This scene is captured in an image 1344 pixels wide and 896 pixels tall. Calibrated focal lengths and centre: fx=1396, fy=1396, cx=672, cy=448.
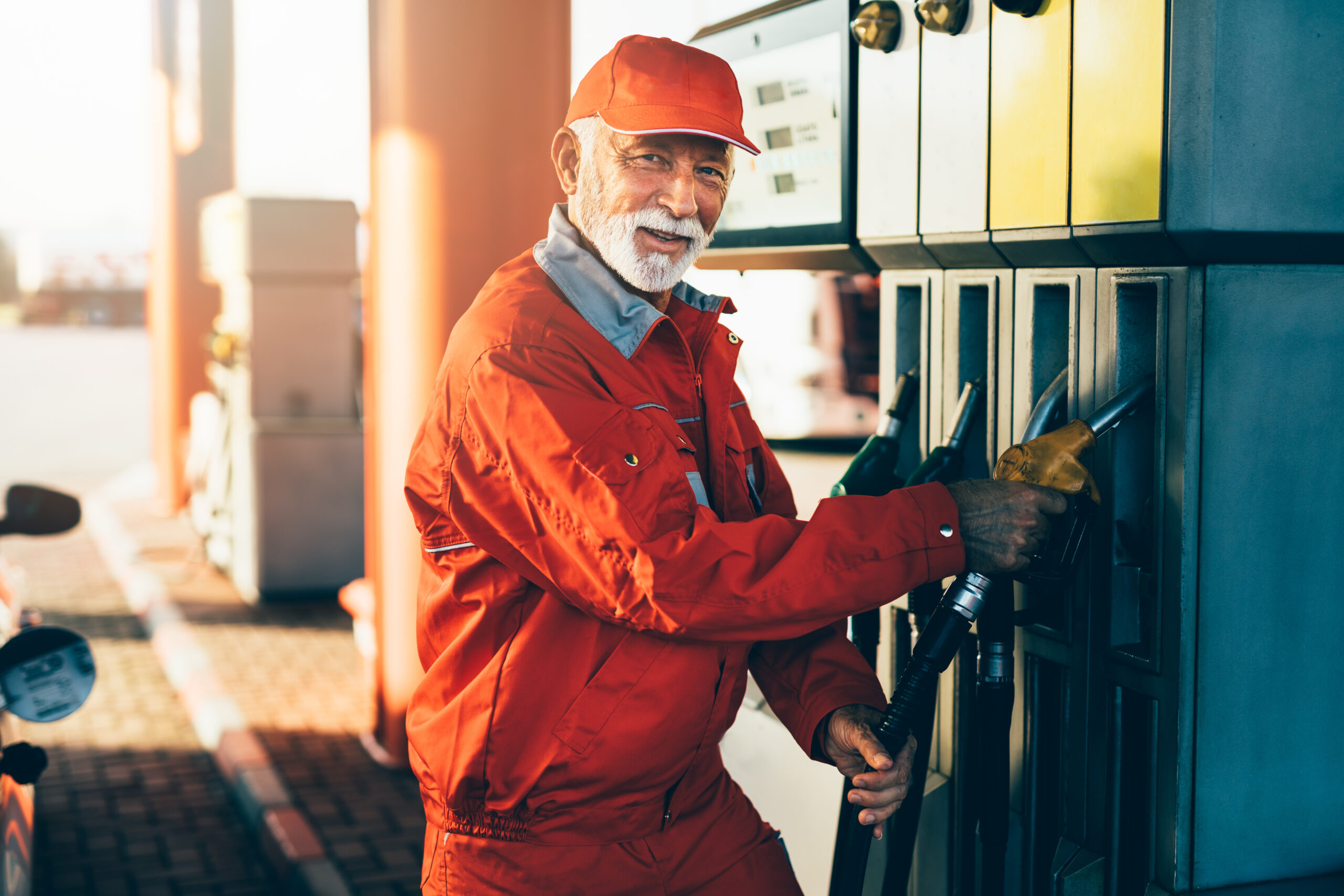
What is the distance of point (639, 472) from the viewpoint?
1714 millimetres

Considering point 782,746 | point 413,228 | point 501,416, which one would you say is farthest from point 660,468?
point 413,228

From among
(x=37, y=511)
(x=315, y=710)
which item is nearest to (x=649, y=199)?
(x=37, y=511)

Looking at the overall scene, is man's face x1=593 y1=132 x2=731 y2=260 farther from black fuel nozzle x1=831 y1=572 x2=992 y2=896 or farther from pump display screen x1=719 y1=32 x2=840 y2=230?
black fuel nozzle x1=831 y1=572 x2=992 y2=896

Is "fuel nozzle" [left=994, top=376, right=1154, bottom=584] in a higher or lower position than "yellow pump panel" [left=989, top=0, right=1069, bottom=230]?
lower

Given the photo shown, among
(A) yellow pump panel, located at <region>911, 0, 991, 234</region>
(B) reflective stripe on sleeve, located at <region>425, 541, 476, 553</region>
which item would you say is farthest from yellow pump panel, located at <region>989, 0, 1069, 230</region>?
(B) reflective stripe on sleeve, located at <region>425, 541, 476, 553</region>

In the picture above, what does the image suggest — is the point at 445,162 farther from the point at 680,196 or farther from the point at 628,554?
the point at 628,554

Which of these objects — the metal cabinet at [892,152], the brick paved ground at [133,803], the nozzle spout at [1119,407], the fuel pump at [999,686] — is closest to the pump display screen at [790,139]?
the metal cabinet at [892,152]

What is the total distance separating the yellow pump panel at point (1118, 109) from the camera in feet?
5.71

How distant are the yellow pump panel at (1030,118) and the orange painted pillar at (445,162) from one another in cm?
259

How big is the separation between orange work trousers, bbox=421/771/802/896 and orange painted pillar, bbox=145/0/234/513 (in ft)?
27.7

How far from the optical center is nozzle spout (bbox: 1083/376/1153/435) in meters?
1.82

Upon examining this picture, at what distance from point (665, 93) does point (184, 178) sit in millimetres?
8917

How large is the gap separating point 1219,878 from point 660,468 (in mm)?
925

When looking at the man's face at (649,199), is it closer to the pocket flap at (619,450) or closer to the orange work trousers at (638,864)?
the pocket flap at (619,450)
